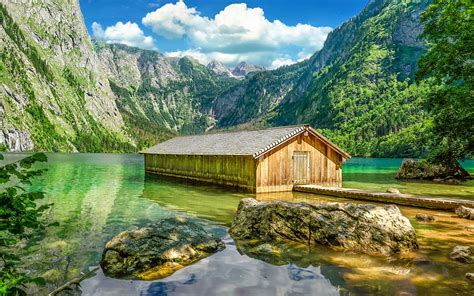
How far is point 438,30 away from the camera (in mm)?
24938

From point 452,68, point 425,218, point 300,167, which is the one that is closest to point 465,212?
point 425,218

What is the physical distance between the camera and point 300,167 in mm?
31875

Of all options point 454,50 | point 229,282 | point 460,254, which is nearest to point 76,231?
point 229,282

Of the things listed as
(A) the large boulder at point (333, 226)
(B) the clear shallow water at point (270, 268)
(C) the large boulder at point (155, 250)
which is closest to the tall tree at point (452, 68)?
(B) the clear shallow water at point (270, 268)

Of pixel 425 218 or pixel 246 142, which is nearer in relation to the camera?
pixel 425 218

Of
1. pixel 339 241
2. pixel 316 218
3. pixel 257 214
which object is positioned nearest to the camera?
pixel 339 241

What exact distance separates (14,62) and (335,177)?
197358 mm

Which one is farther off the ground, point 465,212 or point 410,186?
point 465,212

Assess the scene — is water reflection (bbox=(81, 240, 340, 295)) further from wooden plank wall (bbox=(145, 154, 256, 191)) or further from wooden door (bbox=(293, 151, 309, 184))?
wooden door (bbox=(293, 151, 309, 184))

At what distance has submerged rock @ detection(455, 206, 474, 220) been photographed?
724 inches

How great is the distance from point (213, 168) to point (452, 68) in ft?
67.6

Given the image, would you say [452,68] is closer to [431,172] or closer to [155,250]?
[155,250]

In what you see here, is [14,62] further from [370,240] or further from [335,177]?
[370,240]

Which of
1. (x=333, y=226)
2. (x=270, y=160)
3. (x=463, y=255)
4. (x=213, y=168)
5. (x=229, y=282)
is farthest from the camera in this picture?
(x=213, y=168)
